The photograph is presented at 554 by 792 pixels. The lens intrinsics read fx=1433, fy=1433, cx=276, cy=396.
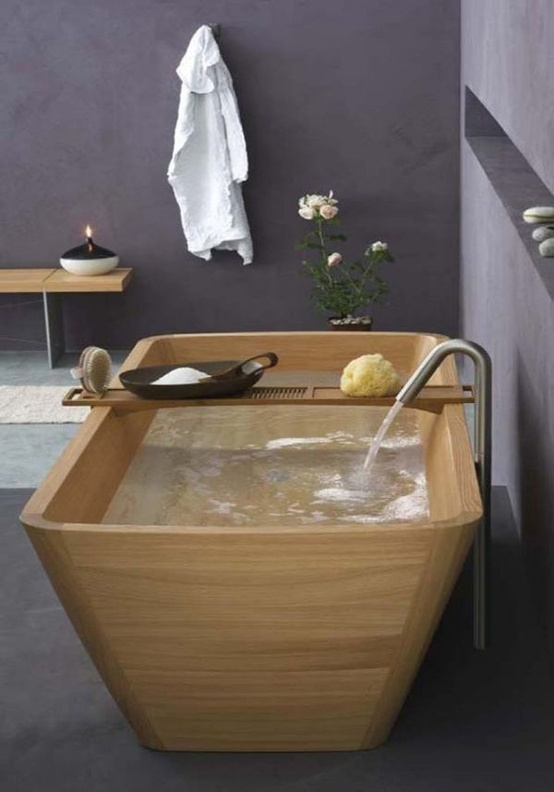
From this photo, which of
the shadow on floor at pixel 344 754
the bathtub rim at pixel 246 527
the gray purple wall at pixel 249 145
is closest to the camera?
the bathtub rim at pixel 246 527

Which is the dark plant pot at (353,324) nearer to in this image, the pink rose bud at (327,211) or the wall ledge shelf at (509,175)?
the pink rose bud at (327,211)

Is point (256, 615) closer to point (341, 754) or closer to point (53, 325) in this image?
point (341, 754)

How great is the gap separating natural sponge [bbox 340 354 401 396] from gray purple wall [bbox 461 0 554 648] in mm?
318

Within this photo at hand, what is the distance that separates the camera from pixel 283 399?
332cm

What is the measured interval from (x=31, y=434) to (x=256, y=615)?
3.30 meters

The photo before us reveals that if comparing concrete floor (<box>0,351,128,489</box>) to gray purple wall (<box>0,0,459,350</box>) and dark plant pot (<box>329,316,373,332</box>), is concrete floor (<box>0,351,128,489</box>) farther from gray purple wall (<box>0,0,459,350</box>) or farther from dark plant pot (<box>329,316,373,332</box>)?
dark plant pot (<box>329,316,373,332</box>)

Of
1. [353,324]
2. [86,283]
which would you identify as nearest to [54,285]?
[86,283]

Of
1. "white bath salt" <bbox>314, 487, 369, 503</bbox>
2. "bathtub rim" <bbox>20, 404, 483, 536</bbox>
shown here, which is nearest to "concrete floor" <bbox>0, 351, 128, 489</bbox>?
"white bath salt" <bbox>314, 487, 369, 503</bbox>

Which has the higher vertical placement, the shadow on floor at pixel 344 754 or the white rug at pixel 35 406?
the shadow on floor at pixel 344 754

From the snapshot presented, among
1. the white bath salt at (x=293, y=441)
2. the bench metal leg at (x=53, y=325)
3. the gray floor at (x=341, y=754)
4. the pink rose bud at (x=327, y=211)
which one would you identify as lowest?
the bench metal leg at (x=53, y=325)

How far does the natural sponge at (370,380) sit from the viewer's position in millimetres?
3332

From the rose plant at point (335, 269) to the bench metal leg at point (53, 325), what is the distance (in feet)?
3.81

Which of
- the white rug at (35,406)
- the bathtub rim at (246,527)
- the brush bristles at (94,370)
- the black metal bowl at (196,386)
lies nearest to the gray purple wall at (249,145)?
the white rug at (35,406)

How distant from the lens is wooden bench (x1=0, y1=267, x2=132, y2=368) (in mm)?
6344
